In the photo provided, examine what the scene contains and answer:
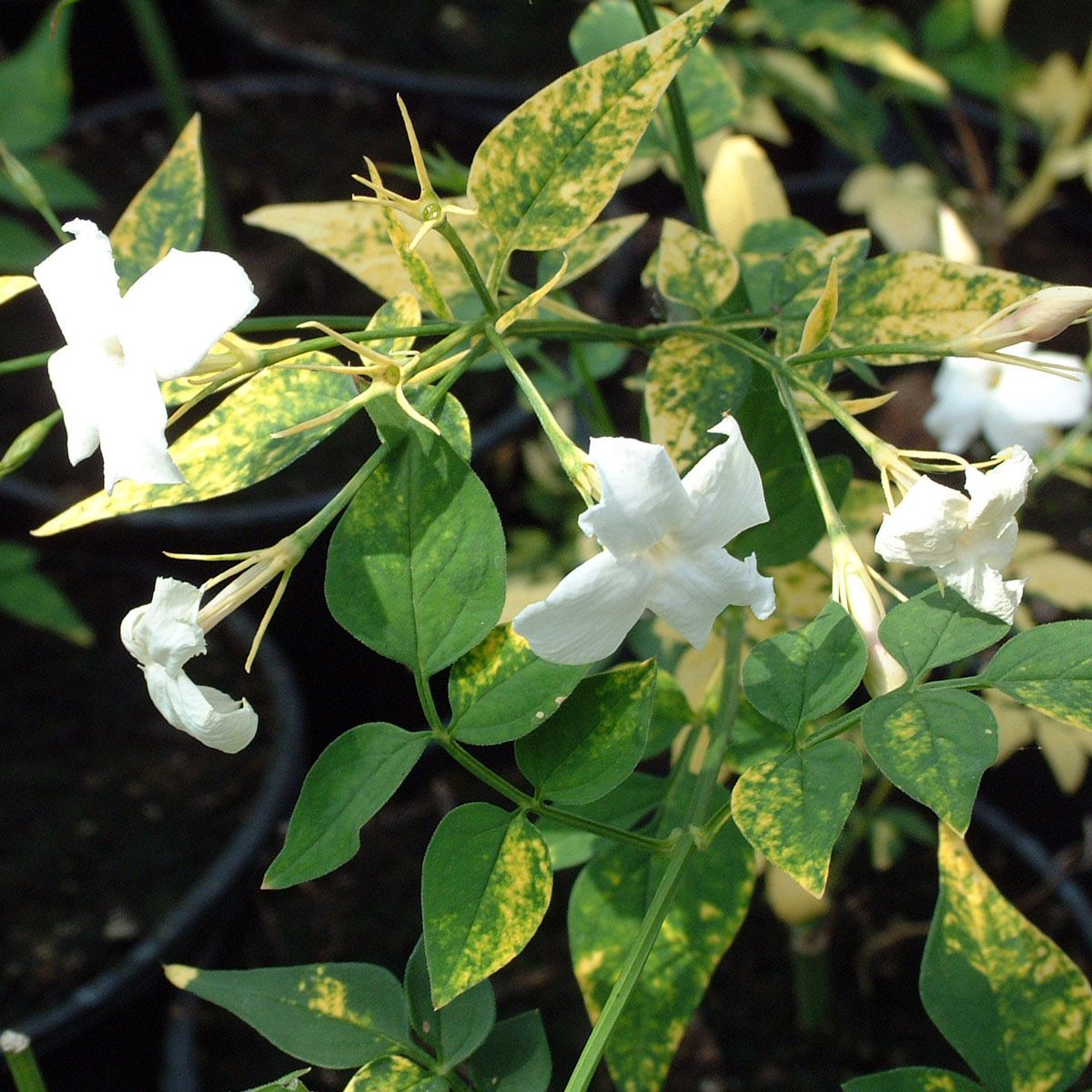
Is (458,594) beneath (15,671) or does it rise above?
above

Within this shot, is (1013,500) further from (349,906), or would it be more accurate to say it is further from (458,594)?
(349,906)

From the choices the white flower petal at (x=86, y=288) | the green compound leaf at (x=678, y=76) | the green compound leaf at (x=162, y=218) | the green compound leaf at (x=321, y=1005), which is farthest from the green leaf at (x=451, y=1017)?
the green compound leaf at (x=678, y=76)

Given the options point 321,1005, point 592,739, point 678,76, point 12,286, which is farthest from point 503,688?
point 678,76

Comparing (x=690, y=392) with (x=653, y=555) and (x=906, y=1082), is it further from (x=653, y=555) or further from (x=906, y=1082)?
(x=906, y=1082)

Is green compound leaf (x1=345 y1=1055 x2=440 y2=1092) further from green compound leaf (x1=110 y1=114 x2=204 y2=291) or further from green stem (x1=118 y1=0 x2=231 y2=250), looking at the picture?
green stem (x1=118 y1=0 x2=231 y2=250)

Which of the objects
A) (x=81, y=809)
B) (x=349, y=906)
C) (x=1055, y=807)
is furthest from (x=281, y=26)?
(x=1055, y=807)

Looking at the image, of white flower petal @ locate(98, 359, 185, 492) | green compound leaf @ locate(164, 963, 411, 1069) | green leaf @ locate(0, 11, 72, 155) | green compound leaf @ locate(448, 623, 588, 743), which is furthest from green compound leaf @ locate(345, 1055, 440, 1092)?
green leaf @ locate(0, 11, 72, 155)

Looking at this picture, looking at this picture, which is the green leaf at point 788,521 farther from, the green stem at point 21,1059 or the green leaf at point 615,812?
the green stem at point 21,1059
